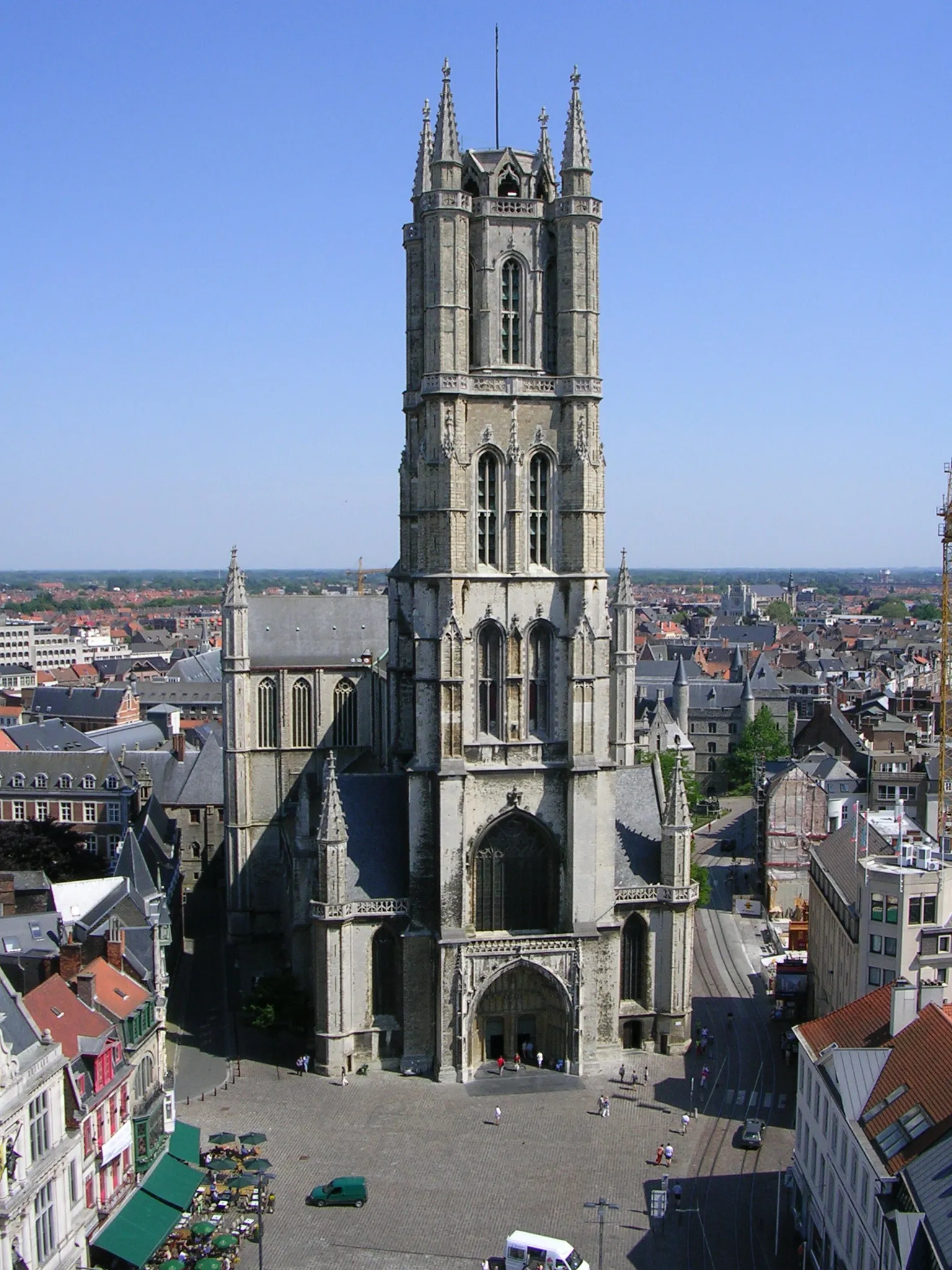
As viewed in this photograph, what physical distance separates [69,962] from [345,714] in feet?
119

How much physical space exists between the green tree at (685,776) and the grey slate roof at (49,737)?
163 feet

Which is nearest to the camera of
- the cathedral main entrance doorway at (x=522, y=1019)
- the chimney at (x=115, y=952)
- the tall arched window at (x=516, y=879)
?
the chimney at (x=115, y=952)

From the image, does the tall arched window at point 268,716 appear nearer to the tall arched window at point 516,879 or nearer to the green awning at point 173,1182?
the tall arched window at point 516,879

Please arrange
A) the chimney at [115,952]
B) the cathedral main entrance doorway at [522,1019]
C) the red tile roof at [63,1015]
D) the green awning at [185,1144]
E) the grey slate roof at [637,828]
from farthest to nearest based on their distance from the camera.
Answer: the grey slate roof at [637,828], the cathedral main entrance doorway at [522,1019], the chimney at [115,952], the green awning at [185,1144], the red tile roof at [63,1015]

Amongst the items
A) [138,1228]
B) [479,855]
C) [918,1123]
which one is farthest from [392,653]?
[918,1123]

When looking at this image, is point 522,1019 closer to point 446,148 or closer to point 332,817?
point 332,817

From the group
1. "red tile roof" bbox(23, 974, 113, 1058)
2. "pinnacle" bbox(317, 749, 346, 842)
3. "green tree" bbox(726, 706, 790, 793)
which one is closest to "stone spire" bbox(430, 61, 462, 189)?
"pinnacle" bbox(317, 749, 346, 842)

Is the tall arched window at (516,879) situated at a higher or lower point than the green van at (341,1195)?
higher

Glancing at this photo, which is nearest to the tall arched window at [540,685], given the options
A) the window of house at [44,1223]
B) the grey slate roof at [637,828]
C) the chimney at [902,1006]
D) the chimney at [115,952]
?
the grey slate roof at [637,828]

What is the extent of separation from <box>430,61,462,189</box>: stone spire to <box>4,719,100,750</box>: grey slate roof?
6803 cm

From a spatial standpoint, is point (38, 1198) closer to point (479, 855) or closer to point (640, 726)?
point (479, 855)

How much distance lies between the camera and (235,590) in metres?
86.1

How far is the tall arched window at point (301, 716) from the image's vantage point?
87.8 meters

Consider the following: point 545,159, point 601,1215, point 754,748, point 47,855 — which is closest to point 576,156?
point 545,159
